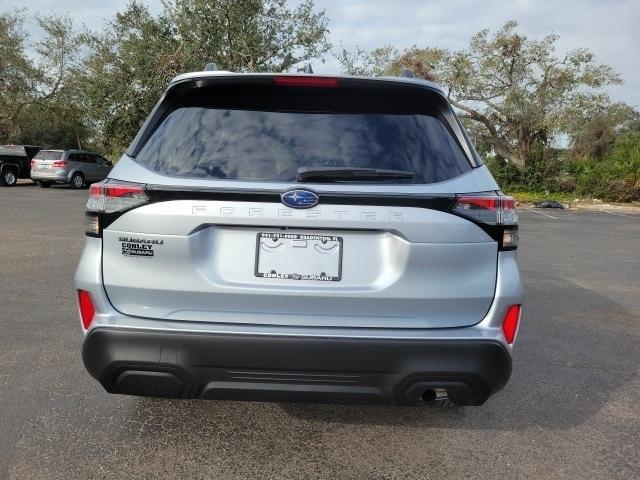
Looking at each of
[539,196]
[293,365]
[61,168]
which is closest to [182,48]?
[61,168]

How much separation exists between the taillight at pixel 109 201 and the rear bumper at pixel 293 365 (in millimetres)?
478

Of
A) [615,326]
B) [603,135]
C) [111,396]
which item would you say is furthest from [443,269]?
[603,135]

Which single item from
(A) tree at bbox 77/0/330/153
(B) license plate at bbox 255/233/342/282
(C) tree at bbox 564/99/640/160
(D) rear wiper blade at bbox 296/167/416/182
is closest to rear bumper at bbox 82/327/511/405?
(B) license plate at bbox 255/233/342/282

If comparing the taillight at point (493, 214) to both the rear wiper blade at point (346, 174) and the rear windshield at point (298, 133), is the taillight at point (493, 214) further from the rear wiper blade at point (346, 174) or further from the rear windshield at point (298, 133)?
the rear wiper blade at point (346, 174)

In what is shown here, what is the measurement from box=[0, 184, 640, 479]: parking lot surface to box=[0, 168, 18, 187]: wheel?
22.5 meters

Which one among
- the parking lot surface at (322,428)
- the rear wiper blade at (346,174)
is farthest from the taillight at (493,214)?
the parking lot surface at (322,428)

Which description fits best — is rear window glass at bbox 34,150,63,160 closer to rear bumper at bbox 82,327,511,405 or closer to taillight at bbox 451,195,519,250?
rear bumper at bbox 82,327,511,405

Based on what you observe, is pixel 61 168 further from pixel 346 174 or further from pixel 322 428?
pixel 346 174

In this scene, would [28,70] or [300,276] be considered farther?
[28,70]

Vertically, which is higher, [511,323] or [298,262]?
[298,262]

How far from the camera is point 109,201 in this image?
253cm

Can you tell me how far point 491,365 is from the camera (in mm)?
2502

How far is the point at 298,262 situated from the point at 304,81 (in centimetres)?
87

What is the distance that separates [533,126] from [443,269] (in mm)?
29372
